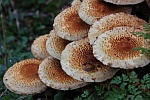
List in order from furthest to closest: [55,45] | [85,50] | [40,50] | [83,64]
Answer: [40,50]
[55,45]
[85,50]
[83,64]

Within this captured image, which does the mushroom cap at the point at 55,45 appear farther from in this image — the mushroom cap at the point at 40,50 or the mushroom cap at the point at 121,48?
the mushroom cap at the point at 121,48

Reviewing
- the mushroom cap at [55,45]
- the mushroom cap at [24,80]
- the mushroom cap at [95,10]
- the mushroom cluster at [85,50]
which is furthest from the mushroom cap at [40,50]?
the mushroom cap at [95,10]

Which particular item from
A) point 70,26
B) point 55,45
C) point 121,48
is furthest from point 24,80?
point 121,48

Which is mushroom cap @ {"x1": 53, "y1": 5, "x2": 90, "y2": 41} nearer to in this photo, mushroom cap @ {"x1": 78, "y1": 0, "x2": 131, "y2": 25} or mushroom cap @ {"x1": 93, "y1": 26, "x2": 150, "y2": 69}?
mushroom cap @ {"x1": 78, "y1": 0, "x2": 131, "y2": 25}

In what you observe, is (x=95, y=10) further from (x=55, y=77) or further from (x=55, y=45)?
(x=55, y=77)

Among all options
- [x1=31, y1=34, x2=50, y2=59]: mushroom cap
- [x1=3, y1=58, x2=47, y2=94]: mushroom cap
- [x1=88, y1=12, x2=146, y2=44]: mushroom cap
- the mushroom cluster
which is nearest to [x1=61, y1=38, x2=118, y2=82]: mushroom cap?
the mushroom cluster

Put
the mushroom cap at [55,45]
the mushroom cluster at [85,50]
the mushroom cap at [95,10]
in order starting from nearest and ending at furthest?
the mushroom cluster at [85,50] < the mushroom cap at [95,10] < the mushroom cap at [55,45]
